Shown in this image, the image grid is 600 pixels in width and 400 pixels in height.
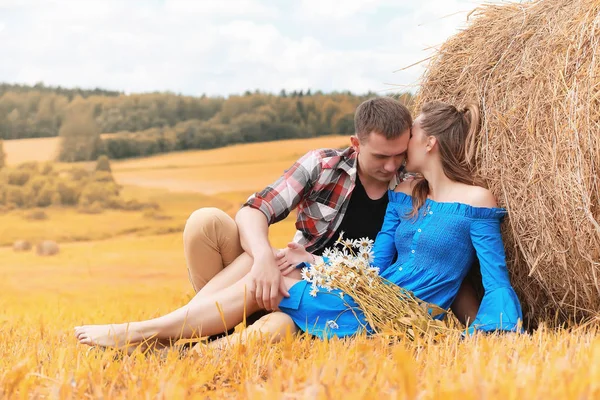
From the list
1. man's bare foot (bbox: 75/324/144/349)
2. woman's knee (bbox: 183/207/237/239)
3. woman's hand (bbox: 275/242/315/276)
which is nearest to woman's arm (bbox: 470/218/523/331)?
woman's hand (bbox: 275/242/315/276)

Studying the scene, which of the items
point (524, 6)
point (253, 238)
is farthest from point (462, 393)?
point (524, 6)

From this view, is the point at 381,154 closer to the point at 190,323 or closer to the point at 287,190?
the point at 287,190

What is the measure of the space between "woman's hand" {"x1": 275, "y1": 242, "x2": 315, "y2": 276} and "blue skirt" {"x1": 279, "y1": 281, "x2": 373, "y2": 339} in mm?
137

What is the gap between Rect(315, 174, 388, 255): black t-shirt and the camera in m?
3.46

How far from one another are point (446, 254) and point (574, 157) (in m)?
0.70

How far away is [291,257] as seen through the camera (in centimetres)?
319

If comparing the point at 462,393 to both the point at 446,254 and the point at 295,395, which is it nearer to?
the point at 295,395

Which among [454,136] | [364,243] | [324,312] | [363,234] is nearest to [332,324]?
[324,312]

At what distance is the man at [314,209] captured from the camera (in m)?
3.10

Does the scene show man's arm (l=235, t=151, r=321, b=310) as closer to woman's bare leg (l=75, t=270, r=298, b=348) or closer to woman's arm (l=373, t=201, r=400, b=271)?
woman's bare leg (l=75, t=270, r=298, b=348)

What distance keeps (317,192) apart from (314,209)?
0.33 ft

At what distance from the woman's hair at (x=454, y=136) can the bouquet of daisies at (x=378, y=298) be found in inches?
15.5

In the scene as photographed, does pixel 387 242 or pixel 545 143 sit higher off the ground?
pixel 545 143

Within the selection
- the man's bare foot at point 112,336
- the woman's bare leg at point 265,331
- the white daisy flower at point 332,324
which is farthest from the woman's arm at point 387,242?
the man's bare foot at point 112,336
